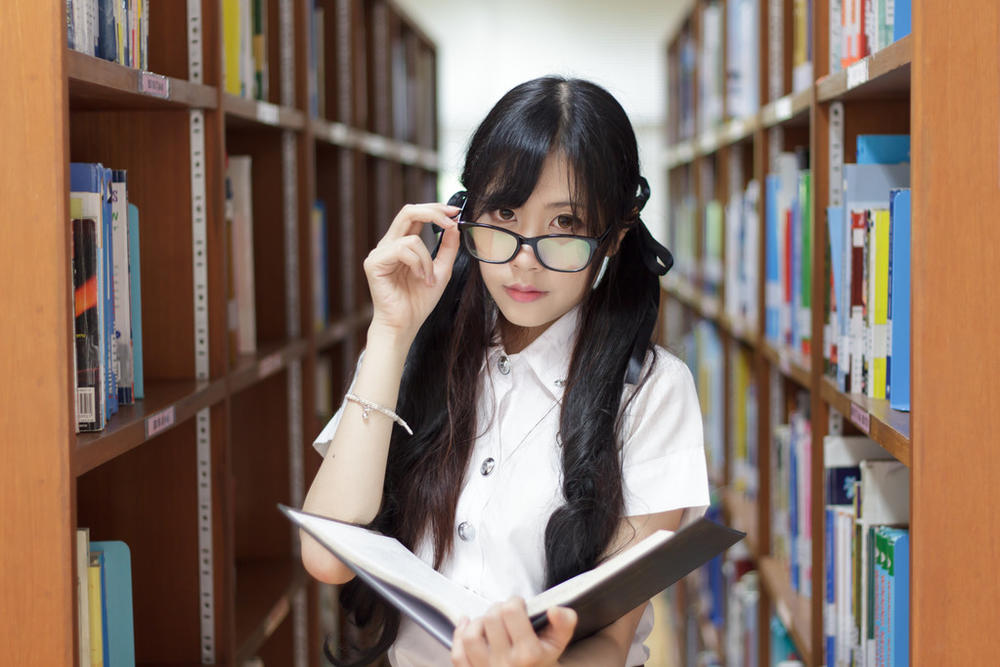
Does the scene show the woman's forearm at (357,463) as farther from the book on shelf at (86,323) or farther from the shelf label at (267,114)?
the shelf label at (267,114)

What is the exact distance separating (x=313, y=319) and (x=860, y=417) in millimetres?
1382

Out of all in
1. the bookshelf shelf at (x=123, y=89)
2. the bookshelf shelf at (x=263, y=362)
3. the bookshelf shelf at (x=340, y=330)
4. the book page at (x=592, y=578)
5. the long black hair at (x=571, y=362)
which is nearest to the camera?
the book page at (x=592, y=578)

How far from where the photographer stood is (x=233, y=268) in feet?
6.93

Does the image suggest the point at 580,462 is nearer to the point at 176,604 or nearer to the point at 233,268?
the point at 176,604

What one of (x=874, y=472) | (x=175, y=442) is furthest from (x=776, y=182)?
(x=175, y=442)

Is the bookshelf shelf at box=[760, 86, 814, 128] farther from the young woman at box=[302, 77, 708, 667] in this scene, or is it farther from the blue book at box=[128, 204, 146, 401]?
the blue book at box=[128, 204, 146, 401]

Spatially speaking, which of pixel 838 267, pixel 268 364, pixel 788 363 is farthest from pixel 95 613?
pixel 788 363

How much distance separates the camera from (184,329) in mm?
1714

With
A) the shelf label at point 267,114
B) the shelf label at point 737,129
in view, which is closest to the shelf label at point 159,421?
the shelf label at point 267,114

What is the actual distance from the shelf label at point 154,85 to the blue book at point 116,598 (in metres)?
0.58

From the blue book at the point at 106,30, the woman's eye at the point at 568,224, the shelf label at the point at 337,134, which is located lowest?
the woman's eye at the point at 568,224

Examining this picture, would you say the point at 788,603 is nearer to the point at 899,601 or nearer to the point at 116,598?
the point at 899,601

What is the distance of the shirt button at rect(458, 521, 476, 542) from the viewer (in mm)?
1331

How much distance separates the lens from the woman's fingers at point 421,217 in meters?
1.32
